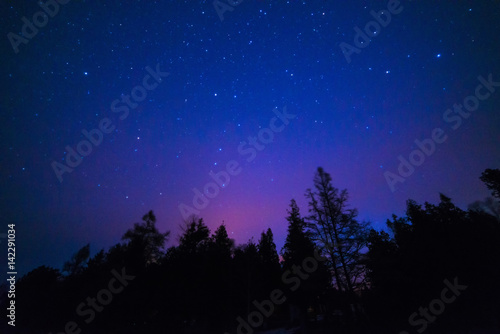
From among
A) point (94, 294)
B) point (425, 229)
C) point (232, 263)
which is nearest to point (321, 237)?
point (425, 229)

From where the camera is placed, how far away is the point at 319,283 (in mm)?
21156

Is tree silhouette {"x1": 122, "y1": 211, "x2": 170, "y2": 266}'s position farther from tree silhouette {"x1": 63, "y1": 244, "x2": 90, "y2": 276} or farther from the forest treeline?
tree silhouette {"x1": 63, "y1": 244, "x2": 90, "y2": 276}

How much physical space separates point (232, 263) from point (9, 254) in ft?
72.2

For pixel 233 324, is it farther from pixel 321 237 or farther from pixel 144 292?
pixel 321 237

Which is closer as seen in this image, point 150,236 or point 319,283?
point 319,283

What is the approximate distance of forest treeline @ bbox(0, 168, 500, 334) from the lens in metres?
16.0

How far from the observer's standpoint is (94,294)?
22.9 m

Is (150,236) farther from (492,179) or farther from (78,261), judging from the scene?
(492,179)
